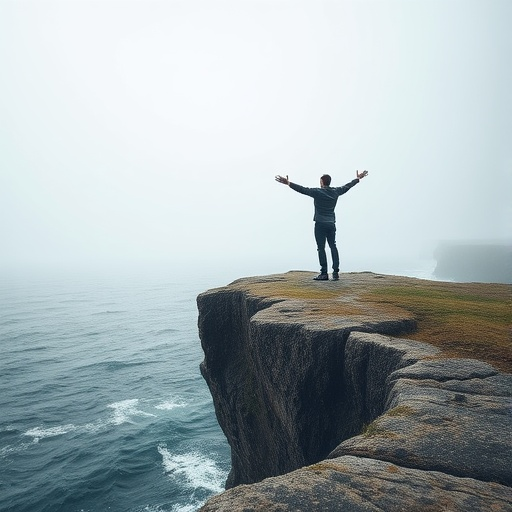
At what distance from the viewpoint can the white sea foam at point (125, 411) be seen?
121 feet

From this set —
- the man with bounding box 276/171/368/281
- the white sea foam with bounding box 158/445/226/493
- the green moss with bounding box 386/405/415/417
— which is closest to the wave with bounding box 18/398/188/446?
the white sea foam with bounding box 158/445/226/493

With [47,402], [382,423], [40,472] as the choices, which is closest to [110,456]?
[40,472]

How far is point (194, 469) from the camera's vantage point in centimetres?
2908

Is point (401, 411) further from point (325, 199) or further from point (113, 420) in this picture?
point (113, 420)

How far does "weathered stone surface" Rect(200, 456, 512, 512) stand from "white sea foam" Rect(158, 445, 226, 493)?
26.7 m

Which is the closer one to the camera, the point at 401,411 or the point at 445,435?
the point at 445,435

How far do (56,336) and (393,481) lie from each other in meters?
80.3

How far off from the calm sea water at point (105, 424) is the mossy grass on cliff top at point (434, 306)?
1946cm

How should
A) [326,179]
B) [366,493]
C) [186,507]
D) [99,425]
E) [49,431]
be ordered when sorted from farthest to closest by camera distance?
[99,425], [49,431], [186,507], [326,179], [366,493]

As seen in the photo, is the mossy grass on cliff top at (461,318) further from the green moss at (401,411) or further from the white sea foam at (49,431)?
the white sea foam at (49,431)

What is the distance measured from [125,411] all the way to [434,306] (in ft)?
123

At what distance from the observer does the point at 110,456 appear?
99.1ft

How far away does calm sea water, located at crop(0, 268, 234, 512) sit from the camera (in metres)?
25.8

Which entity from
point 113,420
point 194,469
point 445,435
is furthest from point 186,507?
point 445,435
